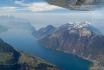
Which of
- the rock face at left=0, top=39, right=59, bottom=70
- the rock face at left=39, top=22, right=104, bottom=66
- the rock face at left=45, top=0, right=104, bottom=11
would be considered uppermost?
the rock face at left=45, top=0, right=104, bottom=11

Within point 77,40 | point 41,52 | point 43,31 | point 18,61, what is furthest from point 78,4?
point 18,61

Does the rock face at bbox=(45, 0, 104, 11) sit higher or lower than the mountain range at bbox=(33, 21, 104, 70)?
higher

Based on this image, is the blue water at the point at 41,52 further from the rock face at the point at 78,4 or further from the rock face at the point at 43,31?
the rock face at the point at 78,4

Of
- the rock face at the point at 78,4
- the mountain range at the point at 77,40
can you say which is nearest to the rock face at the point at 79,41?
the mountain range at the point at 77,40

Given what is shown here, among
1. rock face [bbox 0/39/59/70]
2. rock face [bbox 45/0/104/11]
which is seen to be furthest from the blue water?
rock face [bbox 45/0/104/11]

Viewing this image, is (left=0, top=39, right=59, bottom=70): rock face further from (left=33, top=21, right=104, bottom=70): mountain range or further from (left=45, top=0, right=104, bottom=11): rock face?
(left=45, top=0, right=104, bottom=11): rock face

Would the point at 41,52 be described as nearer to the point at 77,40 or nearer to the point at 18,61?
the point at 18,61

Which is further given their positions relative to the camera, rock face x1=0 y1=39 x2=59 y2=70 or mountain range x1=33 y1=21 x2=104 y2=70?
mountain range x1=33 y1=21 x2=104 y2=70
